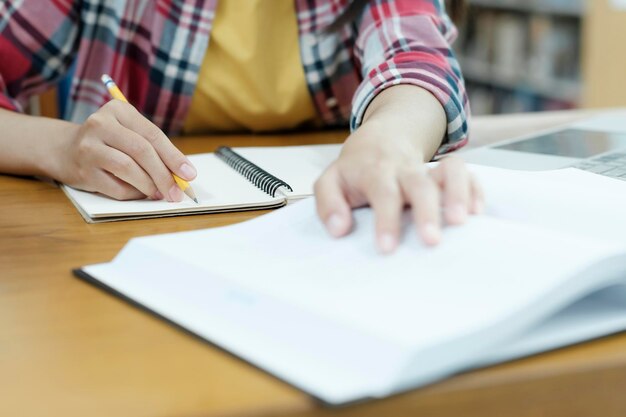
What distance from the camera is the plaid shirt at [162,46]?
1.01 m

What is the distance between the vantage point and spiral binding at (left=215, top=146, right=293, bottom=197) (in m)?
0.76

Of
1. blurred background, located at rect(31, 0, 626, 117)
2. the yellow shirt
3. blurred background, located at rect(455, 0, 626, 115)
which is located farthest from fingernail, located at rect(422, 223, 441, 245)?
blurred background, located at rect(455, 0, 626, 115)

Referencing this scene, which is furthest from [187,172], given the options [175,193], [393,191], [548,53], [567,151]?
[548,53]

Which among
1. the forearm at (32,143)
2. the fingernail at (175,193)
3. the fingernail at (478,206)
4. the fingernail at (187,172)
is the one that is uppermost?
the fingernail at (478,206)

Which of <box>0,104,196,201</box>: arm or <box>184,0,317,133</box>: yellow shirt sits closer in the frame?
<box>0,104,196,201</box>: arm

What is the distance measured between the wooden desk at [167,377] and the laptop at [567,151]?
338mm

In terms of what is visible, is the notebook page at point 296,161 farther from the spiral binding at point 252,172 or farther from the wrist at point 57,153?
the wrist at point 57,153

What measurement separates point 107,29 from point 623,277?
81 centimetres

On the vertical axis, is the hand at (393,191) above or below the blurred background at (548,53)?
above

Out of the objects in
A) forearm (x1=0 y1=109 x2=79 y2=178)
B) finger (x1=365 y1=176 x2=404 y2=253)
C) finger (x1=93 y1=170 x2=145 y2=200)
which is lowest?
forearm (x1=0 y1=109 x2=79 y2=178)

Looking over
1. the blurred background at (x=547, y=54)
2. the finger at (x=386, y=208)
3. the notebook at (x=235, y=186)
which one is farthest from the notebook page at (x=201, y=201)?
the blurred background at (x=547, y=54)

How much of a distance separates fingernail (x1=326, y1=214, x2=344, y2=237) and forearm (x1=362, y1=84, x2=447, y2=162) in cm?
10

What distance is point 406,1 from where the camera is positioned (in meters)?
1.03

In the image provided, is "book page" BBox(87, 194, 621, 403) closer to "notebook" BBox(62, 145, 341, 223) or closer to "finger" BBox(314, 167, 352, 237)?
"finger" BBox(314, 167, 352, 237)
